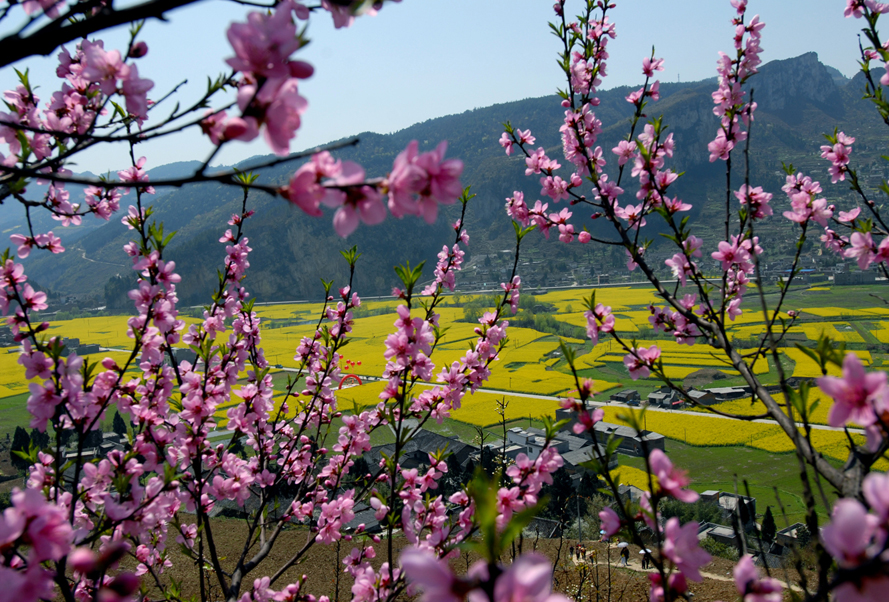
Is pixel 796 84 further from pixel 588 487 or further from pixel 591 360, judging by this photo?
pixel 588 487

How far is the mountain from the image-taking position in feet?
263

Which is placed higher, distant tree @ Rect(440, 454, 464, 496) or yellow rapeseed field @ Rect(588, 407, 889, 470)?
distant tree @ Rect(440, 454, 464, 496)

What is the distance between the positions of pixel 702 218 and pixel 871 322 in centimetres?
4853

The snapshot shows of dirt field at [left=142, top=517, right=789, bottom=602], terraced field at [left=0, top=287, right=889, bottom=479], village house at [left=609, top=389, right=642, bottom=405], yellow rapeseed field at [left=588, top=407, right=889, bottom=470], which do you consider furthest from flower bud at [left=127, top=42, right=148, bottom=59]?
village house at [left=609, top=389, right=642, bottom=405]

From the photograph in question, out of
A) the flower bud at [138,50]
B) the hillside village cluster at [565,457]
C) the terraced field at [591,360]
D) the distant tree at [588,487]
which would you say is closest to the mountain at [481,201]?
the terraced field at [591,360]

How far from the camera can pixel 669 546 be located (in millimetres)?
1099

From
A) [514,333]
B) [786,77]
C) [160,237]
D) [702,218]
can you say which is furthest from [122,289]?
[786,77]

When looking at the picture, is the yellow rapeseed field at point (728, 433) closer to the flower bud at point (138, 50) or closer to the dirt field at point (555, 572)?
the dirt field at point (555, 572)

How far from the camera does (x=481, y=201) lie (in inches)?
3989

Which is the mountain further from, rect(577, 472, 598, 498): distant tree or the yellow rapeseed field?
rect(577, 472, 598, 498): distant tree

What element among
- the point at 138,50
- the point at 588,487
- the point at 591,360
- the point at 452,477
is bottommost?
the point at 588,487

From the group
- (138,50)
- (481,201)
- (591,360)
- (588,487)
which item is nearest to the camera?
(138,50)

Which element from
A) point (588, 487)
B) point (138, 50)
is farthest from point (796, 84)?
point (138, 50)

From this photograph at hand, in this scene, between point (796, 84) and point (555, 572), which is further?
point (796, 84)
